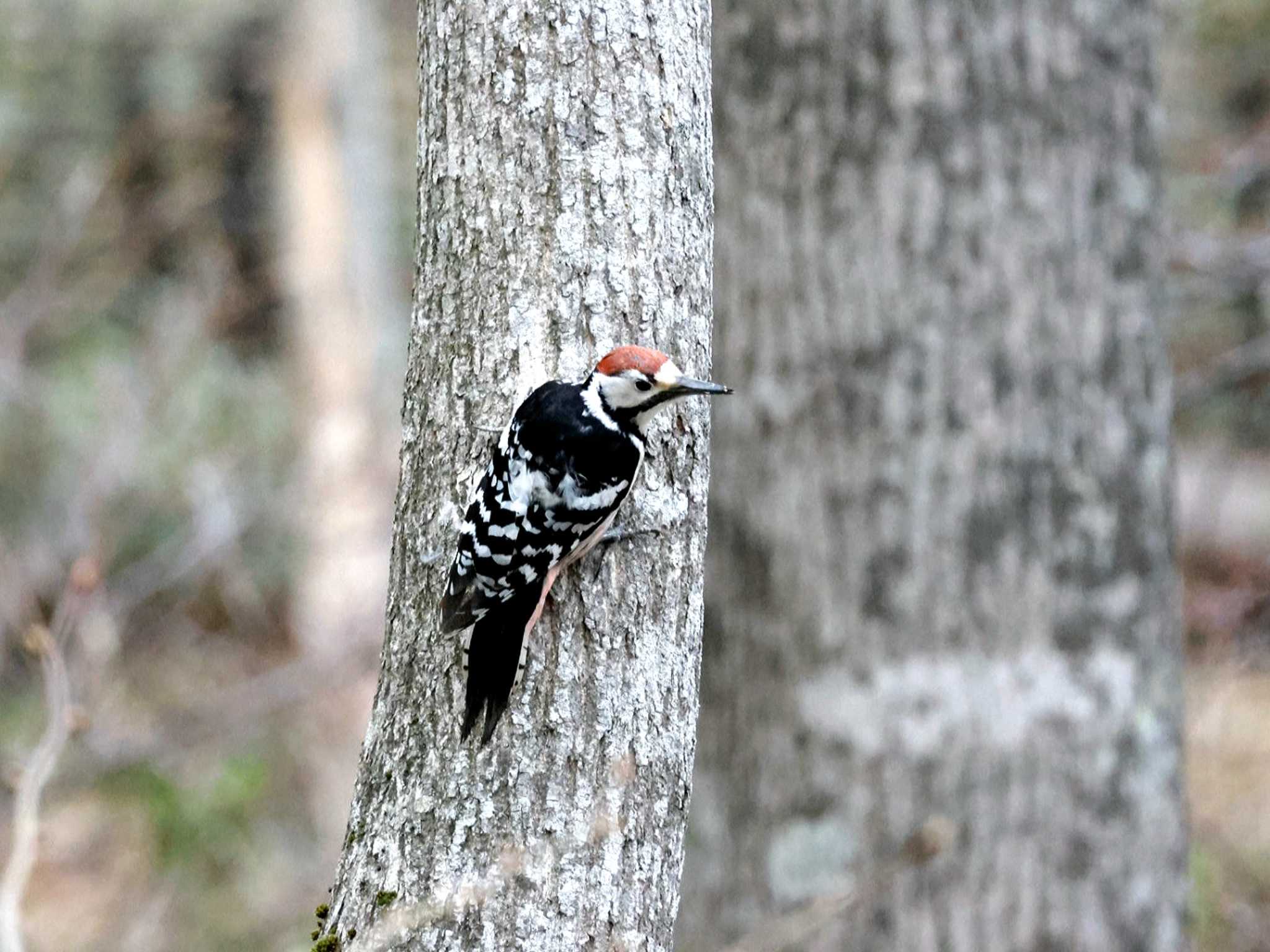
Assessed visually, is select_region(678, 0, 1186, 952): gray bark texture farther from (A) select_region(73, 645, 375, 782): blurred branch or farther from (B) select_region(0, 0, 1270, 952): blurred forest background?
(A) select_region(73, 645, 375, 782): blurred branch

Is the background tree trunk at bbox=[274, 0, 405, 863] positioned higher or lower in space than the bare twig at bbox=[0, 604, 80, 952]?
higher

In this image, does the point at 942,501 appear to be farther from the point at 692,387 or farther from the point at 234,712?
the point at 234,712

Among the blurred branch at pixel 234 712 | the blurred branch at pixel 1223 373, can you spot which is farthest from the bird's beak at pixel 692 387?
the blurred branch at pixel 1223 373

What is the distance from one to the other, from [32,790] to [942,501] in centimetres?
241

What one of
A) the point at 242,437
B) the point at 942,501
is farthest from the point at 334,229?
the point at 942,501

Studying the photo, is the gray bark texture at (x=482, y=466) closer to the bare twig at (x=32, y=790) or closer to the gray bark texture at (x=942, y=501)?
the bare twig at (x=32, y=790)

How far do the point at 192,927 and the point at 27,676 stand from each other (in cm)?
176

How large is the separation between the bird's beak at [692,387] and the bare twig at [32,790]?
4.33 feet

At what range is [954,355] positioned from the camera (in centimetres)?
371

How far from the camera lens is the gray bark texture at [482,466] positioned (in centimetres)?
Answer: 187

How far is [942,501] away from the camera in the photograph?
368cm

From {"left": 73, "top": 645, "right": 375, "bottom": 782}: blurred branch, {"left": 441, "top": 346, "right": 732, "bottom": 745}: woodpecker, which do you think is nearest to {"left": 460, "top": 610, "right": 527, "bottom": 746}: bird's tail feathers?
{"left": 441, "top": 346, "right": 732, "bottom": 745}: woodpecker

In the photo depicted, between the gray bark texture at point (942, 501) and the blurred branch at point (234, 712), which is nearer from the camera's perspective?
the gray bark texture at point (942, 501)

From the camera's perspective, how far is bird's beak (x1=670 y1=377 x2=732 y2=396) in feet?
6.77
